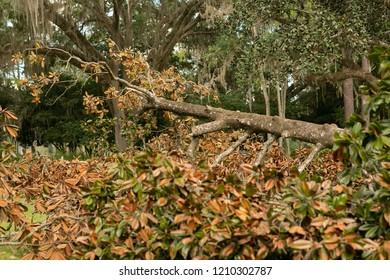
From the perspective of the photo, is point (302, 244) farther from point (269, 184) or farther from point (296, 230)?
point (269, 184)

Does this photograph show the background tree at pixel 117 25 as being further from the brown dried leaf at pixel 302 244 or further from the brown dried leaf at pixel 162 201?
the brown dried leaf at pixel 302 244

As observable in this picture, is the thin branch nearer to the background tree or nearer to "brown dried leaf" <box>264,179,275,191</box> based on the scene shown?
"brown dried leaf" <box>264,179,275,191</box>

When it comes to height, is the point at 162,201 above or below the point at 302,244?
above

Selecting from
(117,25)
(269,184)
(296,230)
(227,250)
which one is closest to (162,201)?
(227,250)

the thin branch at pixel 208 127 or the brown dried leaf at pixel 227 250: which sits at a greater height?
the thin branch at pixel 208 127

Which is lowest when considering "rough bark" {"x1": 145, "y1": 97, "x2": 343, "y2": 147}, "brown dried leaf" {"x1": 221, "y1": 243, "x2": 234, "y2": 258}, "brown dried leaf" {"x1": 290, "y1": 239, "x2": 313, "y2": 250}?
"brown dried leaf" {"x1": 221, "y1": 243, "x2": 234, "y2": 258}

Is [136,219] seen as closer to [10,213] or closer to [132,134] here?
[10,213]

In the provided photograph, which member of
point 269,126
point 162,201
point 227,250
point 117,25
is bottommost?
point 227,250

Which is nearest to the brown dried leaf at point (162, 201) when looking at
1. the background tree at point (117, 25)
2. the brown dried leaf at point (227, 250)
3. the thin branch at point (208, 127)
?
the brown dried leaf at point (227, 250)

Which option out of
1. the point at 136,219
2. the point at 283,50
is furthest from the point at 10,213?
the point at 283,50

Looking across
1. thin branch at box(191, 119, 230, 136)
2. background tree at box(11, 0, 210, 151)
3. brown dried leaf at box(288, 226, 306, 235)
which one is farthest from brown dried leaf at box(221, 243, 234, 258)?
background tree at box(11, 0, 210, 151)

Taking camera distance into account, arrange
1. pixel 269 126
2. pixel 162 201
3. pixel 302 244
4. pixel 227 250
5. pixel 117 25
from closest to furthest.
A: 1. pixel 302 244
2. pixel 227 250
3. pixel 162 201
4. pixel 269 126
5. pixel 117 25

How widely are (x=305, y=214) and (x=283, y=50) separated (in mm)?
9139

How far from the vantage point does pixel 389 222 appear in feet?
8.13
